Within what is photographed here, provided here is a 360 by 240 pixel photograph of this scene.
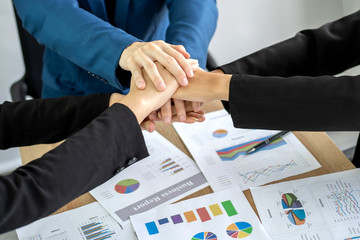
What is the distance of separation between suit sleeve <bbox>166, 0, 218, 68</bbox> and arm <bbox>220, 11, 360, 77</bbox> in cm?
19

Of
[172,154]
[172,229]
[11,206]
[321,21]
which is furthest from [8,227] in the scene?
[321,21]

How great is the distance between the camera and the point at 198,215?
1003 mm

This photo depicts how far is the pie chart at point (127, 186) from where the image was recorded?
110cm

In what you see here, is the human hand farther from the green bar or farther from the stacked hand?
the green bar

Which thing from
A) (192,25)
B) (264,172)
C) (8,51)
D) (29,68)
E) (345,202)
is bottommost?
(345,202)

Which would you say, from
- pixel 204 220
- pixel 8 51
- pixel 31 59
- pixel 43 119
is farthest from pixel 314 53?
pixel 8 51

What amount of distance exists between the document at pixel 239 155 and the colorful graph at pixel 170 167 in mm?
53

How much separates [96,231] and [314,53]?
82 cm

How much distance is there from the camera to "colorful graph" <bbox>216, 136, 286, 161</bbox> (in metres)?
1.20

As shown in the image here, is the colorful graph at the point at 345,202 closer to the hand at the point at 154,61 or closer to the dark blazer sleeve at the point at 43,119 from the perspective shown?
the hand at the point at 154,61

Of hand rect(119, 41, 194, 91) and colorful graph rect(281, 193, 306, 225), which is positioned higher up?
hand rect(119, 41, 194, 91)

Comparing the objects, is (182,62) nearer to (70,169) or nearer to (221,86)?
(221,86)

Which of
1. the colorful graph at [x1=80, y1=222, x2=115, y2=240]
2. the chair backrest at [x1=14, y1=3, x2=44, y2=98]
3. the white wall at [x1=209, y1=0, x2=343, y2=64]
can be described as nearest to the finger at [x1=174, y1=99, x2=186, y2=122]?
the colorful graph at [x1=80, y1=222, x2=115, y2=240]

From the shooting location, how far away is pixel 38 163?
0.94 metres
